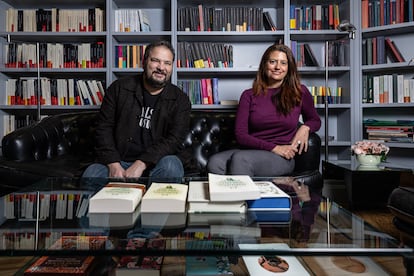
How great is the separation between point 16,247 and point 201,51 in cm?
285

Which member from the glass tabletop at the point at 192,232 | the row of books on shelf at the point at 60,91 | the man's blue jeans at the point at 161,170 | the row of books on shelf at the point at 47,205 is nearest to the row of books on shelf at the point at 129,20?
the row of books on shelf at the point at 60,91

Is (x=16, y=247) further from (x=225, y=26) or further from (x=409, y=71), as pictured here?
(x=409, y=71)

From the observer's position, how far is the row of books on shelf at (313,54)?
344cm

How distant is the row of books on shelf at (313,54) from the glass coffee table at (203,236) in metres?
2.40

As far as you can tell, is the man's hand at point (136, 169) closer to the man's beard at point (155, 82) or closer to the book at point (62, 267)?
the man's beard at point (155, 82)

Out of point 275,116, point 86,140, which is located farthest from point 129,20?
point 275,116

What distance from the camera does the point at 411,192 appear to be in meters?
1.39

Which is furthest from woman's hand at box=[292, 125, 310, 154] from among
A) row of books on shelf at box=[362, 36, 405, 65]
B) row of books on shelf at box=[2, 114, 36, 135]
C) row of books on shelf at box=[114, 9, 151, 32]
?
row of books on shelf at box=[2, 114, 36, 135]

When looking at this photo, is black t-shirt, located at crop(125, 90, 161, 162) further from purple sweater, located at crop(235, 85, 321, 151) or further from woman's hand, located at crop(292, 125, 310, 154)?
woman's hand, located at crop(292, 125, 310, 154)

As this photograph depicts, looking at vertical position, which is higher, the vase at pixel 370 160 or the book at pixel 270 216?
the vase at pixel 370 160

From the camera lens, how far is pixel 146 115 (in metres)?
2.25

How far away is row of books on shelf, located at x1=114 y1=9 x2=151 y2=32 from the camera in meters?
3.45

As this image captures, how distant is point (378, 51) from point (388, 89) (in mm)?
354

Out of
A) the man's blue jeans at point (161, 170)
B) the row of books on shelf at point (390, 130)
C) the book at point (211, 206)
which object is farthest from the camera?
the row of books on shelf at point (390, 130)
